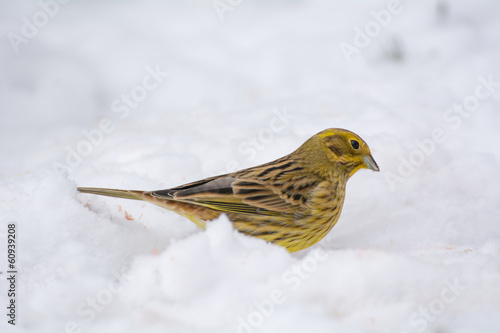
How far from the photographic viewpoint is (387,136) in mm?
4906

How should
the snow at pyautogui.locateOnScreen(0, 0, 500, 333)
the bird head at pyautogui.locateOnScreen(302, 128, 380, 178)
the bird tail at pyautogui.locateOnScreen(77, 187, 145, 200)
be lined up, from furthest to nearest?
the bird head at pyautogui.locateOnScreen(302, 128, 380, 178)
the bird tail at pyautogui.locateOnScreen(77, 187, 145, 200)
the snow at pyautogui.locateOnScreen(0, 0, 500, 333)

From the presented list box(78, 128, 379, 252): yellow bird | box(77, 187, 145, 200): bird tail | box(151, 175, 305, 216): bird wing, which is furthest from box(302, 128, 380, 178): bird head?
box(77, 187, 145, 200): bird tail

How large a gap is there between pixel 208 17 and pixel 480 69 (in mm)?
3342

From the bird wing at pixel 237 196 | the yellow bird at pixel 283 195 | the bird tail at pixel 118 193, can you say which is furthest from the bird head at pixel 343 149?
the bird tail at pixel 118 193

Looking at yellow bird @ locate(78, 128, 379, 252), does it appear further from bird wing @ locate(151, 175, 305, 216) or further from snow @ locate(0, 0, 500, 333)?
snow @ locate(0, 0, 500, 333)

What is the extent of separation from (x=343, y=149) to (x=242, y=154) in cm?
118

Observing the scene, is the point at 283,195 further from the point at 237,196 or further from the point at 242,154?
the point at 242,154

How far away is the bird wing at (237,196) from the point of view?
142 inches

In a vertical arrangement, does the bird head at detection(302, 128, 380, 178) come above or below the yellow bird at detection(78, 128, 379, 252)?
above

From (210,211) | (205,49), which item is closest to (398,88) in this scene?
(205,49)

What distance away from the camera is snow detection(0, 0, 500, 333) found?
2.97 metres

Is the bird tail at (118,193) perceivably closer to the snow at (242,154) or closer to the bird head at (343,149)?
the snow at (242,154)

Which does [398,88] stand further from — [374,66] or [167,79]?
[167,79]

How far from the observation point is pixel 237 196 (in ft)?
12.1
